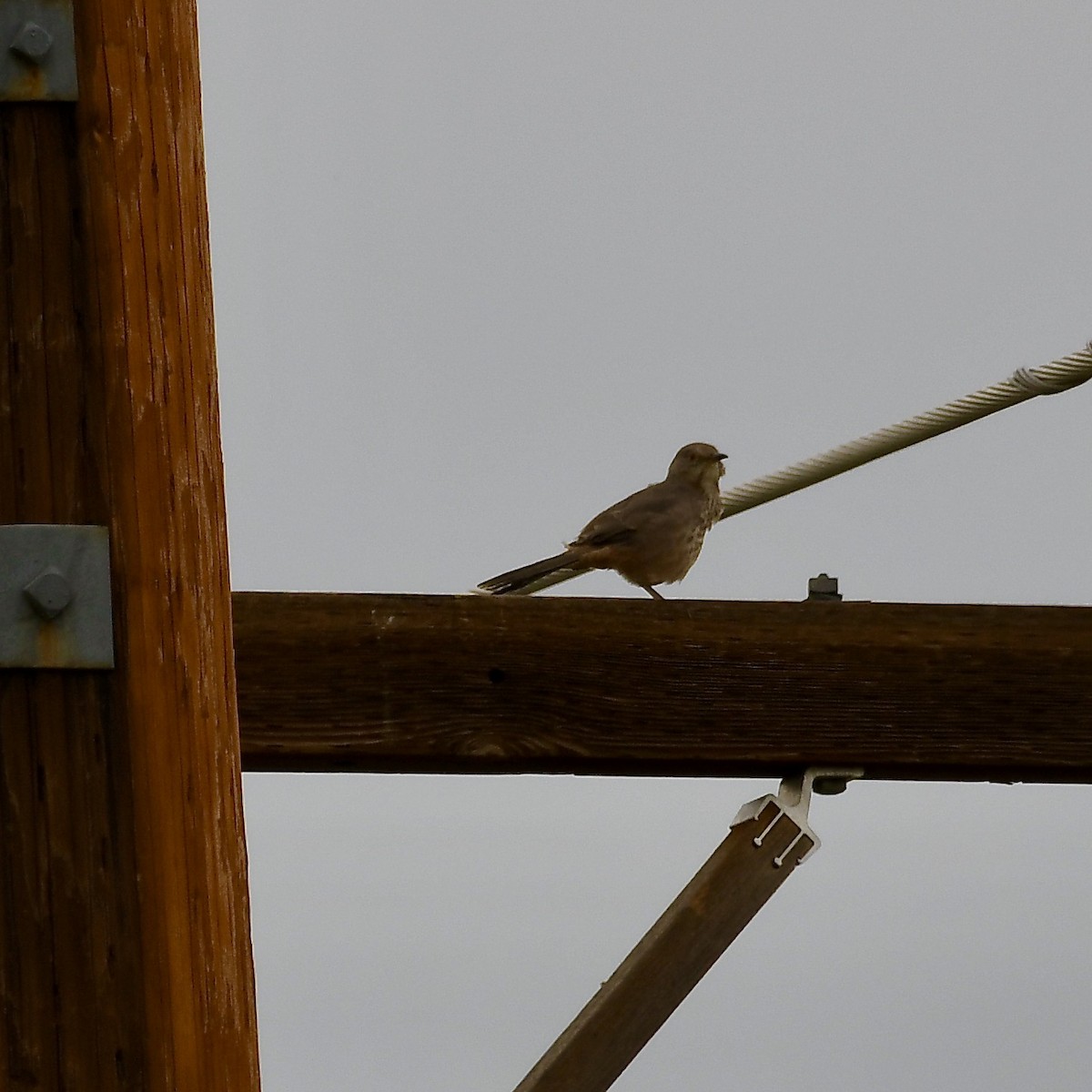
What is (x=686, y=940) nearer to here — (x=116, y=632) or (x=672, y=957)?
(x=672, y=957)

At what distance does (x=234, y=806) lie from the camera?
6.87ft

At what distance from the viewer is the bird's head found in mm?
5898

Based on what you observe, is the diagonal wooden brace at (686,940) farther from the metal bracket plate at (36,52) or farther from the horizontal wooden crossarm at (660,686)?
the metal bracket plate at (36,52)

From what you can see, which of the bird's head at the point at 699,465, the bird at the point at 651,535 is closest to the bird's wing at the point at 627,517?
the bird at the point at 651,535

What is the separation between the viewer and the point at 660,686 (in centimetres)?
348

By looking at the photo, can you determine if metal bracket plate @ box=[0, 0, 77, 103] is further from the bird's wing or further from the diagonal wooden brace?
the bird's wing

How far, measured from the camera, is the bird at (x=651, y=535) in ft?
17.4

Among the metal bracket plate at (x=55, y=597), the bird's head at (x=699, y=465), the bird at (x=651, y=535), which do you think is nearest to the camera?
the metal bracket plate at (x=55, y=597)

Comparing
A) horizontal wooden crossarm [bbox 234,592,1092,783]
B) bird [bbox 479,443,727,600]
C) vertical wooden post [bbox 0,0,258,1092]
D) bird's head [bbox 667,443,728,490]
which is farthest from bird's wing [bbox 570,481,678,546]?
vertical wooden post [bbox 0,0,258,1092]

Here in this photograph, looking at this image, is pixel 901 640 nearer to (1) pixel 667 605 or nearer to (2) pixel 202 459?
(1) pixel 667 605

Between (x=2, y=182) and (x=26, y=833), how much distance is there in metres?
0.60

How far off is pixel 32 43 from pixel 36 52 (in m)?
0.01

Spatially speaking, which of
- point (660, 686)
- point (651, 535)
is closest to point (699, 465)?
point (651, 535)

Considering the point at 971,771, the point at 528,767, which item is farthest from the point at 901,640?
the point at 528,767
